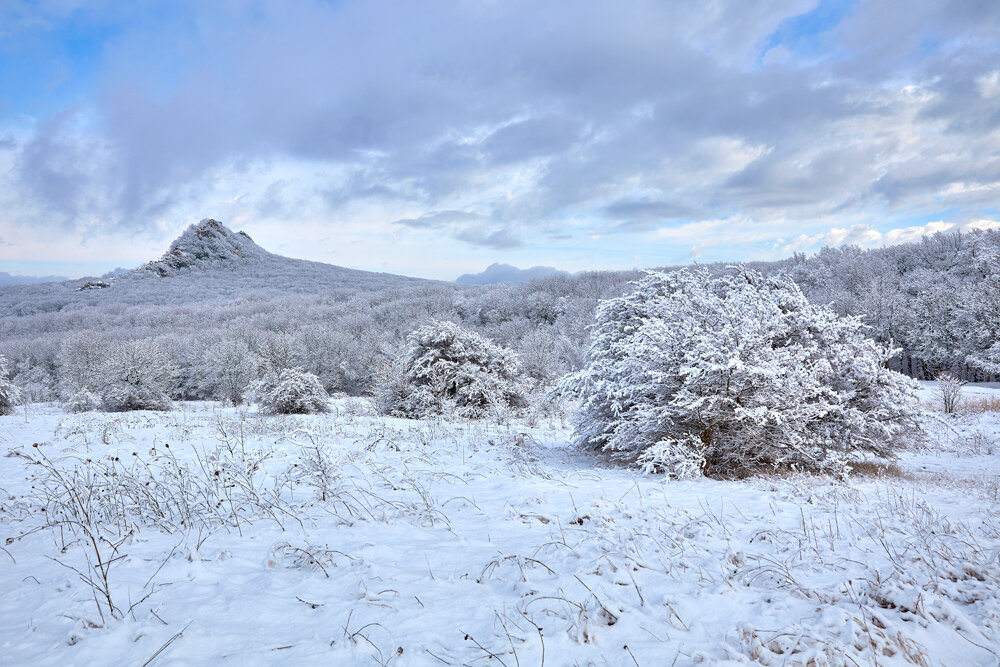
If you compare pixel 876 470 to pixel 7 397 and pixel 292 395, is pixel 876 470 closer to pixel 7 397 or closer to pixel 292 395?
pixel 292 395

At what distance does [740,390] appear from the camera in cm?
735

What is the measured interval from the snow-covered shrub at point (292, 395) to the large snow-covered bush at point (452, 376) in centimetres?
480

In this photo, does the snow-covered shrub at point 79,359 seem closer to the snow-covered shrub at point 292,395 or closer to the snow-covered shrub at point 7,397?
the snow-covered shrub at point 7,397

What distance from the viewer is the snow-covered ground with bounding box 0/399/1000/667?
2553 millimetres

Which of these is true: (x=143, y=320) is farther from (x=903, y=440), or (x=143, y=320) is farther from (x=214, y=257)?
(x=903, y=440)

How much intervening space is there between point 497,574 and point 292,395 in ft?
68.8

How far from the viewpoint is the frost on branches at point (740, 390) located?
23.7 ft

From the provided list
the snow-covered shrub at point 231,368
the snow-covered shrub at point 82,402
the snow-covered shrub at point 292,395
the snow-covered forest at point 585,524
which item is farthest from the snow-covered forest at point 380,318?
the snow-covered shrub at point 292,395

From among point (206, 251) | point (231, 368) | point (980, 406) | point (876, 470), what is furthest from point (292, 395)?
point (206, 251)

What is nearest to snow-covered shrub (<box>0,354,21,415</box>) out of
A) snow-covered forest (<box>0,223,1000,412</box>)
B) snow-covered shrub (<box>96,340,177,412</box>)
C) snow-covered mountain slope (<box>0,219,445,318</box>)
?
snow-covered shrub (<box>96,340,177,412</box>)

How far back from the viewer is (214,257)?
126 m

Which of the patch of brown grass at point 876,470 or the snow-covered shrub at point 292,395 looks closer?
the patch of brown grass at point 876,470

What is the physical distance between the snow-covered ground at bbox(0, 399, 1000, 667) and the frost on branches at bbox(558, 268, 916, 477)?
1464 millimetres

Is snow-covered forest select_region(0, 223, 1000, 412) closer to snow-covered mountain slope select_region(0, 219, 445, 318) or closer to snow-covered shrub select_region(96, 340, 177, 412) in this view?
snow-covered mountain slope select_region(0, 219, 445, 318)
